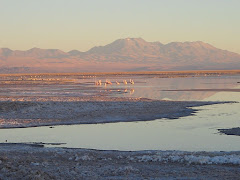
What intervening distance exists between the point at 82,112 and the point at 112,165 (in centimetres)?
1698

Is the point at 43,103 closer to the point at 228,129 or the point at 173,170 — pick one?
the point at 228,129

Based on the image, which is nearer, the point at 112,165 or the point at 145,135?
the point at 112,165

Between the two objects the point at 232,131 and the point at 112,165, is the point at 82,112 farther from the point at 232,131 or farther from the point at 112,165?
the point at 112,165

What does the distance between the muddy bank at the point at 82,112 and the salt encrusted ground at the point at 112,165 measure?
34.0 ft

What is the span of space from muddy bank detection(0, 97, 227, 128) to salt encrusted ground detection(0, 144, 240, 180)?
10377 millimetres

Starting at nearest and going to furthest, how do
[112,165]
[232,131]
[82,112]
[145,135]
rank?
[112,165] → [145,135] → [232,131] → [82,112]

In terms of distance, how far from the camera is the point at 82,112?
30.0m

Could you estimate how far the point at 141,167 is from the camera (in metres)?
12.8

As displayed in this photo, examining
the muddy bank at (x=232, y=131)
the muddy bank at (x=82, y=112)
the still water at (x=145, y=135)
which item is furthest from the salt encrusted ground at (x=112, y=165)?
the muddy bank at (x=82, y=112)

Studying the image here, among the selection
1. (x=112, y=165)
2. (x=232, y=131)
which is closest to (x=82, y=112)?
A: (x=232, y=131)

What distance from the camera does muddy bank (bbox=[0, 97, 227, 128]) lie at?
26228 mm

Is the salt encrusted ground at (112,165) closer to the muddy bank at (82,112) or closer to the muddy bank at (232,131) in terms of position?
the muddy bank at (232,131)

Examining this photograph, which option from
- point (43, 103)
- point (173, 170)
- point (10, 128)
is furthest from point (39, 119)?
point (173, 170)

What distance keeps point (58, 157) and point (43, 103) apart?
17555 mm
